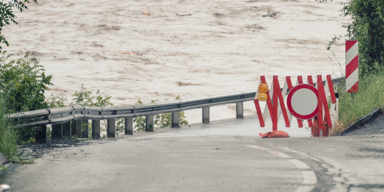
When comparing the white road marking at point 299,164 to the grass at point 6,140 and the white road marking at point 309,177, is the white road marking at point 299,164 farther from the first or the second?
the grass at point 6,140

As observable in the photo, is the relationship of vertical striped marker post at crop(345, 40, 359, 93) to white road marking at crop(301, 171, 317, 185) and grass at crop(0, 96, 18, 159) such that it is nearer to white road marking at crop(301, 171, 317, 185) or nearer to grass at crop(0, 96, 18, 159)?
white road marking at crop(301, 171, 317, 185)

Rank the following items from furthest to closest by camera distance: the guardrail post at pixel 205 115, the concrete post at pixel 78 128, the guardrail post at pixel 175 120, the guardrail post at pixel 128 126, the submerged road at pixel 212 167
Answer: the guardrail post at pixel 205 115 < the guardrail post at pixel 175 120 < the guardrail post at pixel 128 126 < the concrete post at pixel 78 128 < the submerged road at pixel 212 167

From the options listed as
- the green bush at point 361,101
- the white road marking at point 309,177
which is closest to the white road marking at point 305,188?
the white road marking at point 309,177

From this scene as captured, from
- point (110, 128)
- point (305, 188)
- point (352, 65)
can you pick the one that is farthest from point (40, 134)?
point (352, 65)

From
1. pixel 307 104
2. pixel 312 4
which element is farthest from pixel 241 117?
pixel 312 4

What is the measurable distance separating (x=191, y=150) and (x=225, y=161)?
1318 millimetres

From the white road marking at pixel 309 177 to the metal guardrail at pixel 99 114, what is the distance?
500cm

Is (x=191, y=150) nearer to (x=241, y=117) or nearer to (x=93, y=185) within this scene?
(x=93, y=185)

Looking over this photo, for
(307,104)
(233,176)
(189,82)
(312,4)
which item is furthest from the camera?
(312,4)

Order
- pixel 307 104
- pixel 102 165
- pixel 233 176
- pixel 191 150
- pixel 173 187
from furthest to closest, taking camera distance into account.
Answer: pixel 307 104, pixel 191 150, pixel 102 165, pixel 233 176, pixel 173 187

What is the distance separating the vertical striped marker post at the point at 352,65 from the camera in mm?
11289

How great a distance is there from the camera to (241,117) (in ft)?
50.2

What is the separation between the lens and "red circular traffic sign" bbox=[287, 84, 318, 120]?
35.2ft

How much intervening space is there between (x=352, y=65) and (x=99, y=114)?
590 cm
